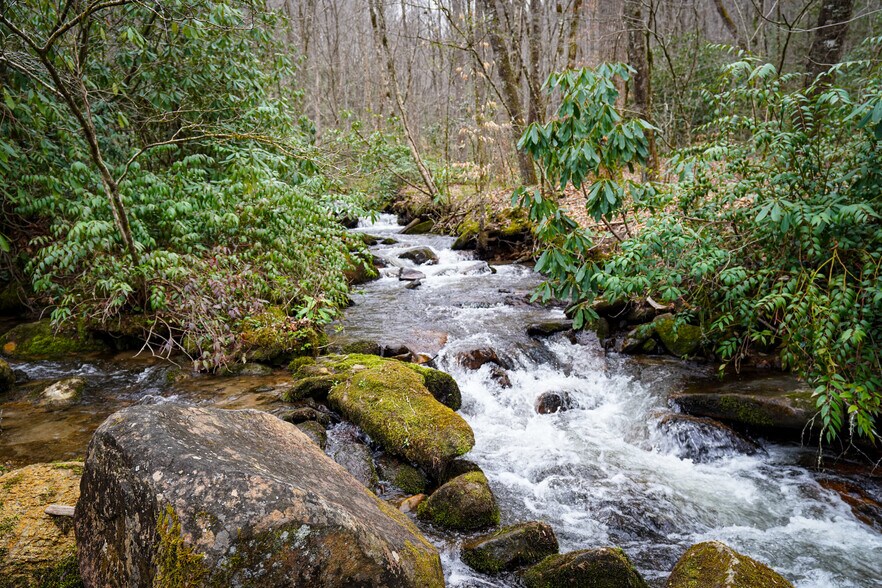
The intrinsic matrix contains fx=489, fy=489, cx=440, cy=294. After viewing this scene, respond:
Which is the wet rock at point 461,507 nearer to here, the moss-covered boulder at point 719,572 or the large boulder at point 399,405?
the large boulder at point 399,405

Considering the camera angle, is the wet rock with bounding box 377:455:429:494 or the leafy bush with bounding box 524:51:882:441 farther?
A: the wet rock with bounding box 377:455:429:494

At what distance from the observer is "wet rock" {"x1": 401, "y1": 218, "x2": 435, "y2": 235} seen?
661 inches

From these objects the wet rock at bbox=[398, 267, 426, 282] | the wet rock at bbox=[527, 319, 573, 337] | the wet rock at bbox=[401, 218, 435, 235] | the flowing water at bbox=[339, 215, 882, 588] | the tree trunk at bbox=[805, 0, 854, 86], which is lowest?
the flowing water at bbox=[339, 215, 882, 588]

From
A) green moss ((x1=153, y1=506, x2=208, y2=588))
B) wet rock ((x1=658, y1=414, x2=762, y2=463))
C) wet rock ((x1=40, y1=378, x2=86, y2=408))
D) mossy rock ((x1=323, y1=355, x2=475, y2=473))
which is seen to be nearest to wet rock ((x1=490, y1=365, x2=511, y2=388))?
mossy rock ((x1=323, y1=355, x2=475, y2=473))

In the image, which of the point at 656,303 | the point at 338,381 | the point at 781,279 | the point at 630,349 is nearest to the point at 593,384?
the point at 630,349

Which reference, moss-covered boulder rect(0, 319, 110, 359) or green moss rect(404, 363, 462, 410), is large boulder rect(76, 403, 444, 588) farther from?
moss-covered boulder rect(0, 319, 110, 359)

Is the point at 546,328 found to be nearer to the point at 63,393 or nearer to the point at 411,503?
the point at 411,503

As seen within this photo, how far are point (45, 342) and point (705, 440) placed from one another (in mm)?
8605

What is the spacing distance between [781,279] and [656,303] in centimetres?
269

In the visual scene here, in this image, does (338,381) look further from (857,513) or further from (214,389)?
(857,513)

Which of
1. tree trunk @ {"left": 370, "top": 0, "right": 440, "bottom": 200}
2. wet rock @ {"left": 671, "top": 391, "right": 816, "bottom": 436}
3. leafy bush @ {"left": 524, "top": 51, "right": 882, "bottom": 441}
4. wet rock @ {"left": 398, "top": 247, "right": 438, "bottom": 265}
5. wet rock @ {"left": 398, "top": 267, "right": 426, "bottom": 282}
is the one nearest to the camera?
leafy bush @ {"left": 524, "top": 51, "right": 882, "bottom": 441}

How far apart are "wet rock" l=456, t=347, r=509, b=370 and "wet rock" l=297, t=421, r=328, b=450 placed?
2394 millimetres

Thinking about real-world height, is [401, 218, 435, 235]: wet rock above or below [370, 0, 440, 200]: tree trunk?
below

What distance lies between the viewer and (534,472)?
471cm
